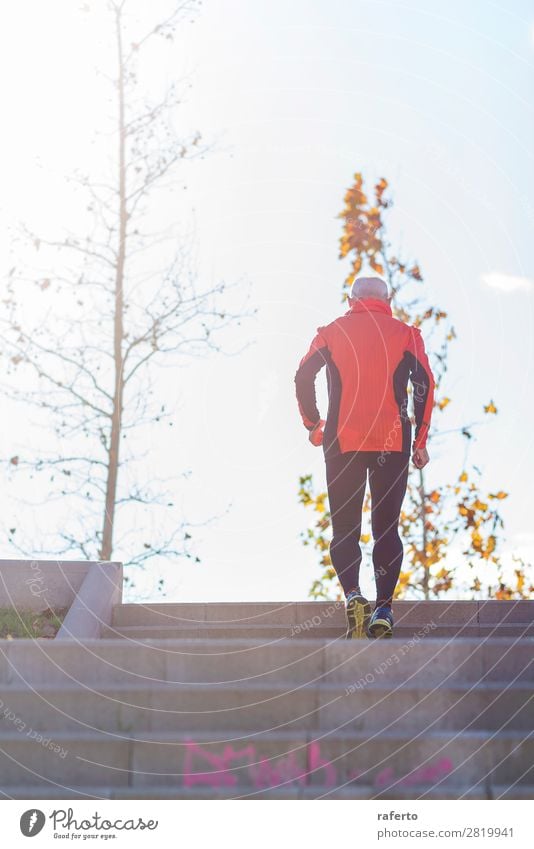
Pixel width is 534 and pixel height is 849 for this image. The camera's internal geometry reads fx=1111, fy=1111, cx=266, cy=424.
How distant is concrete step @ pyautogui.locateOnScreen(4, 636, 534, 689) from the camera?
4.95 m

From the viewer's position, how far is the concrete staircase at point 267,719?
14.8 feet

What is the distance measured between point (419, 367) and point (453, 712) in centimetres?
224

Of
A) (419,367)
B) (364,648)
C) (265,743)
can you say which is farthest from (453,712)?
(419,367)

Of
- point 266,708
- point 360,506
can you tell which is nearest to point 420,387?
point 360,506

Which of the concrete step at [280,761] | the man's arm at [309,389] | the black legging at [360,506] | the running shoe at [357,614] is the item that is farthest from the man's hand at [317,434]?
the concrete step at [280,761]

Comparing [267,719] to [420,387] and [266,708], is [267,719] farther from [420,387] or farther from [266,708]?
[420,387]

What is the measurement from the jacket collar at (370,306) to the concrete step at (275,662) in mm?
2131

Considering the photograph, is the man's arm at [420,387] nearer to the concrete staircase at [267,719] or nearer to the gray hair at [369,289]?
the gray hair at [369,289]

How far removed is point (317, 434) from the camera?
21.4 feet

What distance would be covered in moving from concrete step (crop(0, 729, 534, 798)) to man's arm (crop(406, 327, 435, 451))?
215cm

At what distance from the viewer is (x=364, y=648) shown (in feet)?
16.4

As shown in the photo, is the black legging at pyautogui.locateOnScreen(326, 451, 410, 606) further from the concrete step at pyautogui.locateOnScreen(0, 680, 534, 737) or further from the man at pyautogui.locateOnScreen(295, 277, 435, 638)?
the concrete step at pyautogui.locateOnScreen(0, 680, 534, 737)

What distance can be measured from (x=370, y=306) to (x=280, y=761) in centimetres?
282
